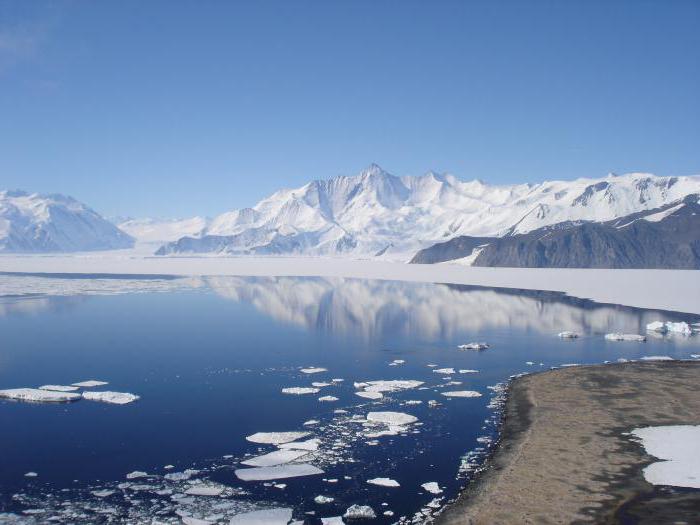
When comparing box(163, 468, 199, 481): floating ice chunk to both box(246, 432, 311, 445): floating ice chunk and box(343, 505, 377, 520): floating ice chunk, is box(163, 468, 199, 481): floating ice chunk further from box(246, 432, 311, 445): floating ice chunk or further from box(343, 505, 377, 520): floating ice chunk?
box(343, 505, 377, 520): floating ice chunk

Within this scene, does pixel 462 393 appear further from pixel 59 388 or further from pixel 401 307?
pixel 401 307

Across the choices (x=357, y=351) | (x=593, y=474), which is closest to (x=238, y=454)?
(x=593, y=474)

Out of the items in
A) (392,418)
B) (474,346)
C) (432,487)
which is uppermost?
(474,346)

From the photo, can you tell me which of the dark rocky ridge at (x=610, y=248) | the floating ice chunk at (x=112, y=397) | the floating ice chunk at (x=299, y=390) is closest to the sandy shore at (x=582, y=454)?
the floating ice chunk at (x=299, y=390)

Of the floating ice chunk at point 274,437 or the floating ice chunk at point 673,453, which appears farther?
the floating ice chunk at point 274,437

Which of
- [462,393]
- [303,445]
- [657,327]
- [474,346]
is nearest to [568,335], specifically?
[657,327]

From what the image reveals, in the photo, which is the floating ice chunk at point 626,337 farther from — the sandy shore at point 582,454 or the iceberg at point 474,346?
the sandy shore at point 582,454

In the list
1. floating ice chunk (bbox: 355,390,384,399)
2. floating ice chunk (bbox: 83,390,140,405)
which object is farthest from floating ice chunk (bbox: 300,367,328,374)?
floating ice chunk (bbox: 83,390,140,405)
